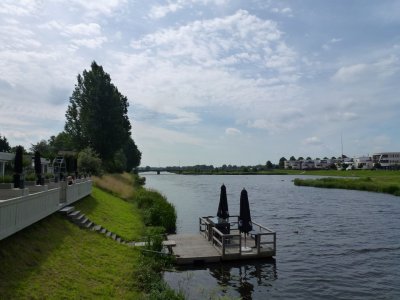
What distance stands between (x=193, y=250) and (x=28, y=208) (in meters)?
10.0

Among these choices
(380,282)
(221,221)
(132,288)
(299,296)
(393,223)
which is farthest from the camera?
(393,223)

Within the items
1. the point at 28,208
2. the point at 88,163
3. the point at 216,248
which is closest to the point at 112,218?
the point at 216,248

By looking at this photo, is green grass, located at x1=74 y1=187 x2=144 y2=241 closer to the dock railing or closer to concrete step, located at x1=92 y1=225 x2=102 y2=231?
concrete step, located at x1=92 y1=225 x2=102 y2=231

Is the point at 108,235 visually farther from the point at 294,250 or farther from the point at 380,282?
the point at 380,282

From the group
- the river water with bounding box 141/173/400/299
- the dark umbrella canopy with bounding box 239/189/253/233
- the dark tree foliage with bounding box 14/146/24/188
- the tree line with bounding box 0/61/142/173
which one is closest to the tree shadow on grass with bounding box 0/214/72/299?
the dark tree foliage with bounding box 14/146/24/188

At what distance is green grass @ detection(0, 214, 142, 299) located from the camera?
10.9 metres

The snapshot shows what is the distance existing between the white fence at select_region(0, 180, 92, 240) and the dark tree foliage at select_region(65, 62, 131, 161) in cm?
3653

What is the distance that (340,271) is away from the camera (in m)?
20.2

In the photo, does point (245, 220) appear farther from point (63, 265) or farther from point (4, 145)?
point (4, 145)

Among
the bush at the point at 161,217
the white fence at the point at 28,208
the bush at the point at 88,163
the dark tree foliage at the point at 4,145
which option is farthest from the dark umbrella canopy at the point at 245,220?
the dark tree foliage at the point at 4,145

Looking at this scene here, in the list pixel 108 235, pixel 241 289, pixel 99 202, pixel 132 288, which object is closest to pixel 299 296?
pixel 241 289

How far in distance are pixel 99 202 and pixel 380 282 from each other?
1944cm

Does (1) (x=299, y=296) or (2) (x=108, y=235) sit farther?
(2) (x=108, y=235)

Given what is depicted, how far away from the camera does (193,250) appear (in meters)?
21.5
